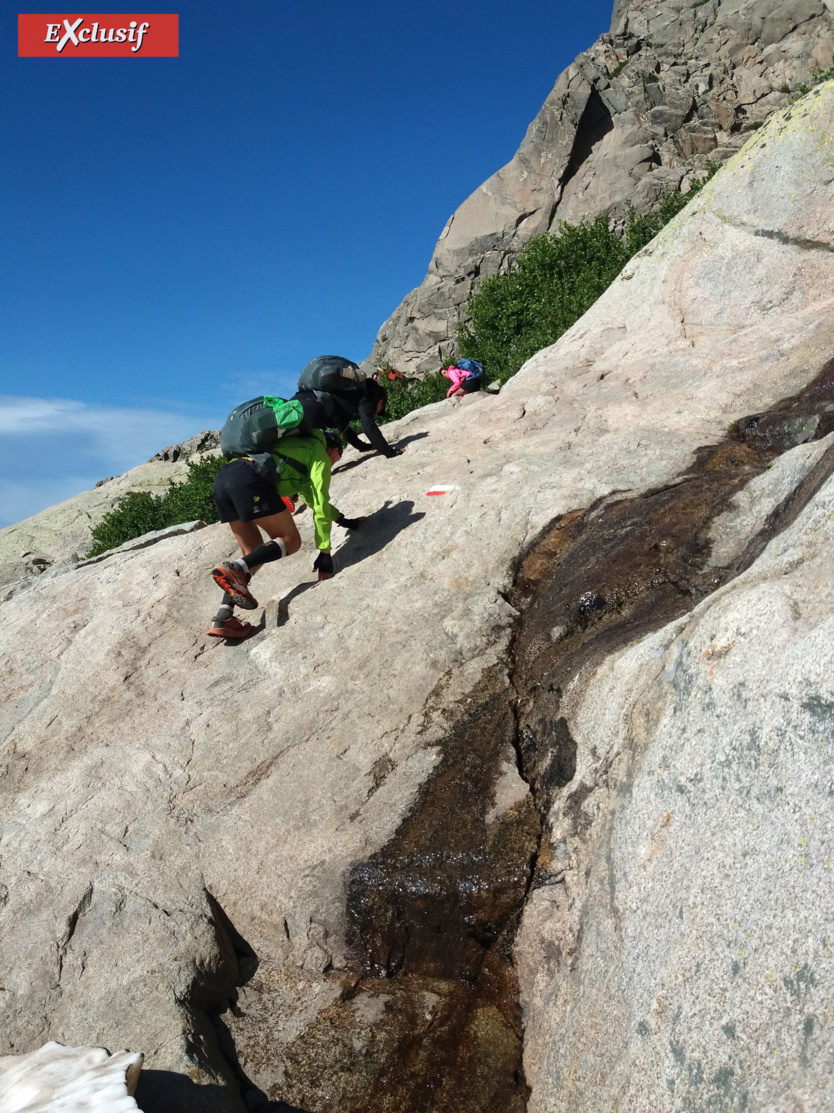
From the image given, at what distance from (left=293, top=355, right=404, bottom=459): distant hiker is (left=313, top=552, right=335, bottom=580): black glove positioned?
96.6 inches

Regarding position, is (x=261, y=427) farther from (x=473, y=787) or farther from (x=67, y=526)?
(x=67, y=526)

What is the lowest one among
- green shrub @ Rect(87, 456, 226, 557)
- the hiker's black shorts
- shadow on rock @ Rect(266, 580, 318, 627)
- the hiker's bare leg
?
shadow on rock @ Rect(266, 580, 318, 627)

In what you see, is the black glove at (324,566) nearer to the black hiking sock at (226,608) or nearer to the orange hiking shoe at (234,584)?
the orange hiking shoe at (234,584)

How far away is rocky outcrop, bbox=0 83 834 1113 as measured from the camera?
362cm

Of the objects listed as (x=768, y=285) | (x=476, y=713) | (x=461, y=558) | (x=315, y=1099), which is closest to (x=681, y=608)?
(x=476, y=713)

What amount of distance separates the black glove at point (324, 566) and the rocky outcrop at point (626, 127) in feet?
134

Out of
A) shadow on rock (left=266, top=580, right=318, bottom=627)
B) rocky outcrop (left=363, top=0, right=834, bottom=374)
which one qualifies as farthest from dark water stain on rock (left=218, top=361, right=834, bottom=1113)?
Result: rocky outcrop (left=363, top=0, right=834, bottom=374)

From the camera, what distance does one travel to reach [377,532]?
8.77 metres

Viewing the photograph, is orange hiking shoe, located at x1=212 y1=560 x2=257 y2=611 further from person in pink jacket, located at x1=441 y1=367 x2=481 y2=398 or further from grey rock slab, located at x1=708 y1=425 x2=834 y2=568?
person in pink jacket, located at x1=441 y1=367 x2=481 y2=398

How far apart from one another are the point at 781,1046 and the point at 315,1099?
2.47 metres

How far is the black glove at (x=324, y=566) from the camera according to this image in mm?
8211

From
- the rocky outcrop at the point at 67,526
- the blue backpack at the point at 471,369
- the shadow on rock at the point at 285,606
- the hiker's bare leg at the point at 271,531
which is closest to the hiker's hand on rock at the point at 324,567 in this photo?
the shadow on rock at the point at 285,606

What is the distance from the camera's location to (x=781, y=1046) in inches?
118

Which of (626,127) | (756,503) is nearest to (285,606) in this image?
(756,503)
